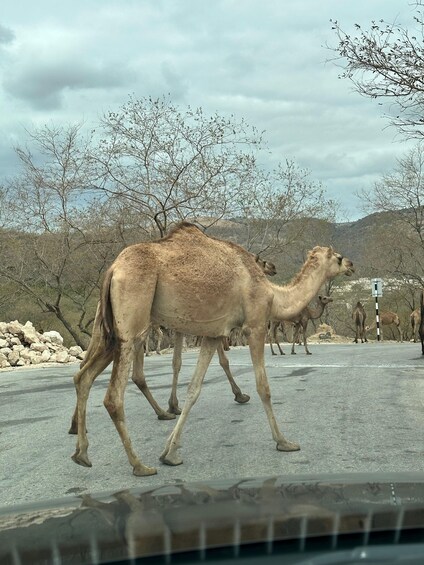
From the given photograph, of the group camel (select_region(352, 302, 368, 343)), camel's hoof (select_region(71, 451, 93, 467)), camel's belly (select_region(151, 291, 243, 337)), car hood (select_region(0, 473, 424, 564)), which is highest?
camel's belly (select_region(151, 291, 243, 337))

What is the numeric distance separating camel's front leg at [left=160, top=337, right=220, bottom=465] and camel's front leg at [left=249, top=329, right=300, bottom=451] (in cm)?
43

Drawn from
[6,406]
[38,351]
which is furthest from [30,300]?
[6,406]

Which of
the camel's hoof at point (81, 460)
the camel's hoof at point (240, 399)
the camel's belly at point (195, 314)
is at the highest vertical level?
the camel's belly at point (195, 314)

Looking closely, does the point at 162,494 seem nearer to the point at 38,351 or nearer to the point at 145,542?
the point at 145,542

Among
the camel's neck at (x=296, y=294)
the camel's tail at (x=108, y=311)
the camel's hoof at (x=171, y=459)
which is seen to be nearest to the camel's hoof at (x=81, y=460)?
the camel's hoof at (x=171, y=459)

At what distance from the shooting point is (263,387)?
702 cm

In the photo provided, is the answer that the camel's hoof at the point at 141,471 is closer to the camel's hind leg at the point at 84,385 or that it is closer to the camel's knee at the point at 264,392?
the camel's hind leg at the point at 84,385

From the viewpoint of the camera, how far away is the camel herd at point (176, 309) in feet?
20.7

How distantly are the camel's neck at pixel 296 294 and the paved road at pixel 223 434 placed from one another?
1.31 metres

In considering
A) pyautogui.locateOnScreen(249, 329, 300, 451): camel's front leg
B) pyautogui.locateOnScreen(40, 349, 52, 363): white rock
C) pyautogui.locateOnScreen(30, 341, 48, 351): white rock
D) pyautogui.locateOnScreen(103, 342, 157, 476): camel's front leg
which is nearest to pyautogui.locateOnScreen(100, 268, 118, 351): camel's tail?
pyautogui.locateOnScreen(103, 342, 157, 476): camel's front leg

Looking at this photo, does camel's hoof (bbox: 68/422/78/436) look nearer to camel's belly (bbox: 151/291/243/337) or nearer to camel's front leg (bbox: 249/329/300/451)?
camel's belly (bbox: 151/291/243/337)

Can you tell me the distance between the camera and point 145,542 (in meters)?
2.13

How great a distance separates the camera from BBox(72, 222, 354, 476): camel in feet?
20.6

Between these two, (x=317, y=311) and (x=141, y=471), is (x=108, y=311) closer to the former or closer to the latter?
(x=141, y=471)
